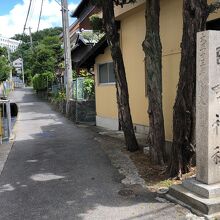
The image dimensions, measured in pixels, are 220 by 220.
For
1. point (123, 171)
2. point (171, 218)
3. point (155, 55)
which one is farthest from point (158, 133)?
point (171, 218)

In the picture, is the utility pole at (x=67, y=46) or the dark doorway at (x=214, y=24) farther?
the utility pole at (x=67, y=46)

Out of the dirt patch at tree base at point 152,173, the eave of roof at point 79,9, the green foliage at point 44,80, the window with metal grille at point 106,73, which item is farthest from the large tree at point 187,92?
the green foliage at point 44,80

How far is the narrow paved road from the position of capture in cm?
624

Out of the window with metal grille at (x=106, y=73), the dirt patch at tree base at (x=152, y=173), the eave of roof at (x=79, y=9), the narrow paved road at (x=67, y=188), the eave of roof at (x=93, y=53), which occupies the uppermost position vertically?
the eave of roof at (x=79, y=9)

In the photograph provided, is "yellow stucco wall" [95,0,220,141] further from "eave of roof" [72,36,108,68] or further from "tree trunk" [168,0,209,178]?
"tree trunk" [168,0,209,178]

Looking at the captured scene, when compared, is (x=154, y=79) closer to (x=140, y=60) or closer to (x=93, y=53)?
(x=140, y=60)

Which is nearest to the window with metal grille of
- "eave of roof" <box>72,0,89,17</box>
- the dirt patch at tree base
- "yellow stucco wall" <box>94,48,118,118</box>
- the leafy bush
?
"yellow stucco wall" <box>94,48,118,118</box>

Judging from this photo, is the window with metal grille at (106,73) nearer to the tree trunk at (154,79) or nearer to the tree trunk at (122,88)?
the tree trunk at (122,88)

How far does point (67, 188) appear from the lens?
303 inches

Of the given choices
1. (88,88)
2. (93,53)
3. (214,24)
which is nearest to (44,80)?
(88,88)

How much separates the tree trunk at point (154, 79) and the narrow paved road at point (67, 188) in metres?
1.13

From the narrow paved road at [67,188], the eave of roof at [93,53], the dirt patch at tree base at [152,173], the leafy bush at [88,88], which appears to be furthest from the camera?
the leafy bush at [88,88]

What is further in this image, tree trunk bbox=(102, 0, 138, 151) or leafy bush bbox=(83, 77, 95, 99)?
leafy bush bbox=(83, 77, 95, 99)

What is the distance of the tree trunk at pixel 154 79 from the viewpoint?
9.24 meters
